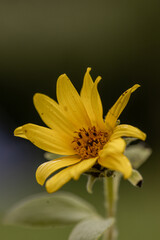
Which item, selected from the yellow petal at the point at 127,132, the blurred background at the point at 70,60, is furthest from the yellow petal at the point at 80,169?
the blurred background at the point at 70,60

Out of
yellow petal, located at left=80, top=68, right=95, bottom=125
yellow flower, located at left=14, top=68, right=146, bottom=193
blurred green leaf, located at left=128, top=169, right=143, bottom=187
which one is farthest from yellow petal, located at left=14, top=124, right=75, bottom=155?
blurred green leaf, located at left=128, top=169, right=143, bottom=187

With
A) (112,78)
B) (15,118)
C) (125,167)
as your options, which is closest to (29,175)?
(15,118)

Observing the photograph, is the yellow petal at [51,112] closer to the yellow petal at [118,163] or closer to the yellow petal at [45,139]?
the yellow petal at [45,139]

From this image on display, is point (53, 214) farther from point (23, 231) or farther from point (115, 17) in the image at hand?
point (115, 17)

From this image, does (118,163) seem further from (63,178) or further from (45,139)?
(45,139)

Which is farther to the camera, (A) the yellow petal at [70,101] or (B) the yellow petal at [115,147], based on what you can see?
(A) the yellow petal at [70,101]

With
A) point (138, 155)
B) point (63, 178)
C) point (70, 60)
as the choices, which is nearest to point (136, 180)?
point (63, 178)
